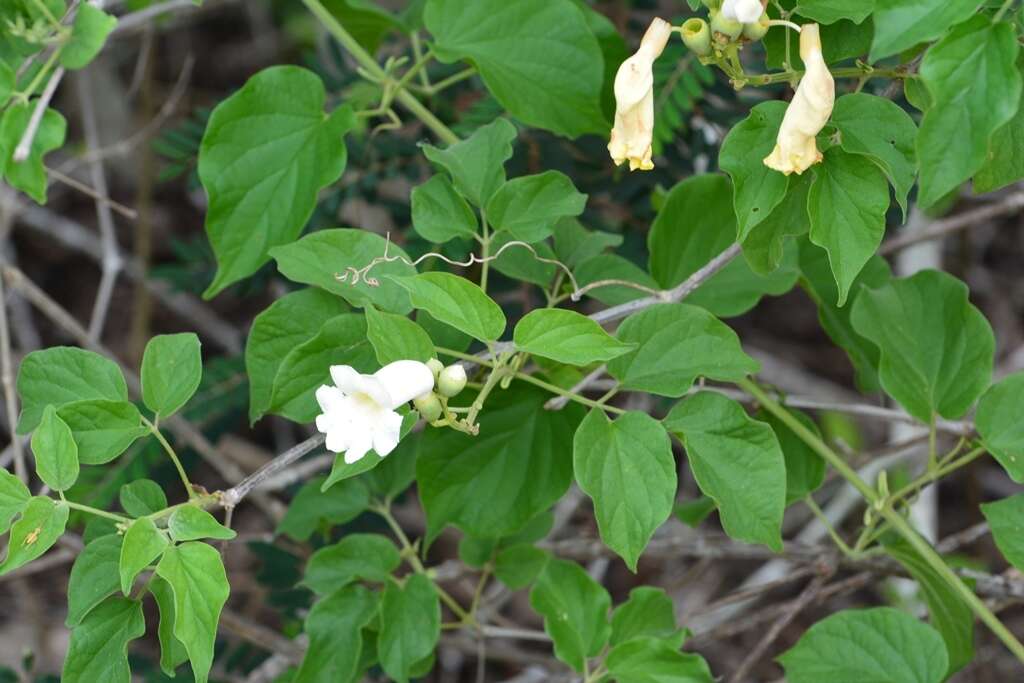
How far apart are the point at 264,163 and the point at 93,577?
22.1 inches

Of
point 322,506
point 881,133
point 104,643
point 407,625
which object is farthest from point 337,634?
point 881,133

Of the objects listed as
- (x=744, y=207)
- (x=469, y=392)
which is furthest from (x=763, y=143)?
(x=469, y=392)

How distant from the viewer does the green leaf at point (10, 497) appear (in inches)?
43.1

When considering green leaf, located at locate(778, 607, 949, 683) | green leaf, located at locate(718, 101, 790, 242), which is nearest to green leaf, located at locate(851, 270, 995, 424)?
green leaf, located at locate(778, 607, 949, 683)

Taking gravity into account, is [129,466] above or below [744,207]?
below

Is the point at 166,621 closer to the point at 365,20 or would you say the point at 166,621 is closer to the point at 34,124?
the point at 34,124

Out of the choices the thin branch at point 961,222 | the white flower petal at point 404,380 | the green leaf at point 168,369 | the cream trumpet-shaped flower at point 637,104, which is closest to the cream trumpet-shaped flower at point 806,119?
the cream trumpet-shaped flower at point 637,104

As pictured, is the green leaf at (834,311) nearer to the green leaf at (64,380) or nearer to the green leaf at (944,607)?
the green leaf at (944,607)

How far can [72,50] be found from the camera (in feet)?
4.12

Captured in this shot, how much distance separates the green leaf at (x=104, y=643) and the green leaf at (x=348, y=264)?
391 mm

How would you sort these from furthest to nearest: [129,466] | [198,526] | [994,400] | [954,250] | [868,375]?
[954,250] → [129,466] → [868,375] → [994,400] → [198,526]

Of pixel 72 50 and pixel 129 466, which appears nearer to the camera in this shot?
pixel 72 50

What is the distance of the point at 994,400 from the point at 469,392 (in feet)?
2.05

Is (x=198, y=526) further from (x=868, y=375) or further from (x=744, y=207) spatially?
(x=868, y=375)
